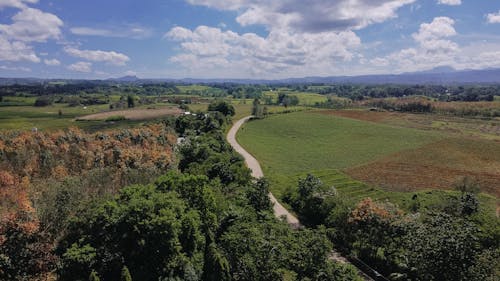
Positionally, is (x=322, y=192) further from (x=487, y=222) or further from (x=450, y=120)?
(x=450, y=120)

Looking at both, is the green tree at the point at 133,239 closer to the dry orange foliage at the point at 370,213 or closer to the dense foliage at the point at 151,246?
the dense foliage at the point at 151,246

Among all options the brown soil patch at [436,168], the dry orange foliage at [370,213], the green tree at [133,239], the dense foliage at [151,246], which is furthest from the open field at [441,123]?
the green tree at [133,239]

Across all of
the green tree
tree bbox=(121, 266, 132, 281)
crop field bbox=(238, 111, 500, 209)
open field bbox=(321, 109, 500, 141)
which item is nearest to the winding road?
crop field bbox=(238, 111, 500, 209)

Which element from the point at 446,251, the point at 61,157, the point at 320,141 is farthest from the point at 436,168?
the point at 61,157

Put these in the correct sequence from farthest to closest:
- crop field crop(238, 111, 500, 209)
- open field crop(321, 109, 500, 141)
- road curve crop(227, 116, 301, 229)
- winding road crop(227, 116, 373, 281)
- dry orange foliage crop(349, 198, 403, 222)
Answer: open field crop(321, 109, 500, 141)
crop field crop(238, 111, 500, 209)
road curve crop(227, 116, 301, 229)
winding road crop(227, 116, 373, 281)
dry orange foliage crop(349, 198, 403, 222)

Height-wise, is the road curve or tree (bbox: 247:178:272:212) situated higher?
tree (bbox: 247:178:272:212)

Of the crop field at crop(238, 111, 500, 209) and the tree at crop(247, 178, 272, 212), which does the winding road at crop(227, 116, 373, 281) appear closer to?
the crop field at crop(238, 111, 500, 209)
